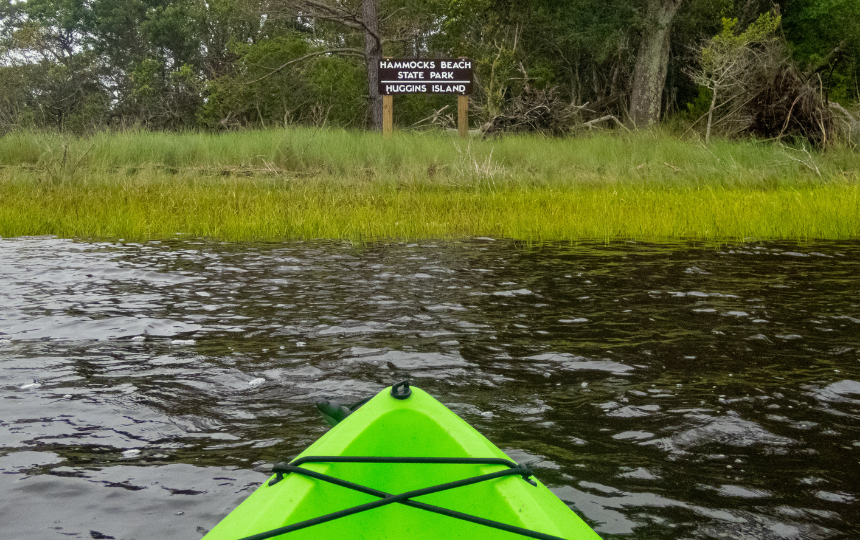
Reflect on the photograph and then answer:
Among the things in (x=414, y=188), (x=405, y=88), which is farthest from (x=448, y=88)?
(x=414, y=188)

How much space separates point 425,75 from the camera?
766 inches

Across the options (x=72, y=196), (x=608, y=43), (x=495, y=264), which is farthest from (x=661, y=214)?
(x=608, y=43)

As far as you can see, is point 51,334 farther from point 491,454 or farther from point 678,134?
point 678,134

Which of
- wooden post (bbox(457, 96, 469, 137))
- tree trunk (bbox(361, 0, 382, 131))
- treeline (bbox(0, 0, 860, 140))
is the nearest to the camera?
wooden post (bbox(457, 96, 469, 137))

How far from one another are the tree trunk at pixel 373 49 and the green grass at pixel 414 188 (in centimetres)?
358

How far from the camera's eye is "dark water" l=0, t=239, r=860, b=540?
3.15 meters

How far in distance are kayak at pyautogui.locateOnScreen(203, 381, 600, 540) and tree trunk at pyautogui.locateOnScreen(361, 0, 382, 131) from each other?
809 inches

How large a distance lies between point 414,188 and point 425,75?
19.4 feet

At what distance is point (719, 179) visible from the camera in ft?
48.2

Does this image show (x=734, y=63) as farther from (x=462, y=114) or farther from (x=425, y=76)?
(x=425, y=76)

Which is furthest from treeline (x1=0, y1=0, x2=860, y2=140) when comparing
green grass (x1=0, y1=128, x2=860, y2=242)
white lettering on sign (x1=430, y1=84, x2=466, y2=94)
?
green grass (x1=0, y1=128, x2=860, y2=242)

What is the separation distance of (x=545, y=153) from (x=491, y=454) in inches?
603

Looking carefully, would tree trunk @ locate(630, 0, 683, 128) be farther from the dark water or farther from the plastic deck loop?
the plastic deck loop

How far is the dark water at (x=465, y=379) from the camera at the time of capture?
315 cm
